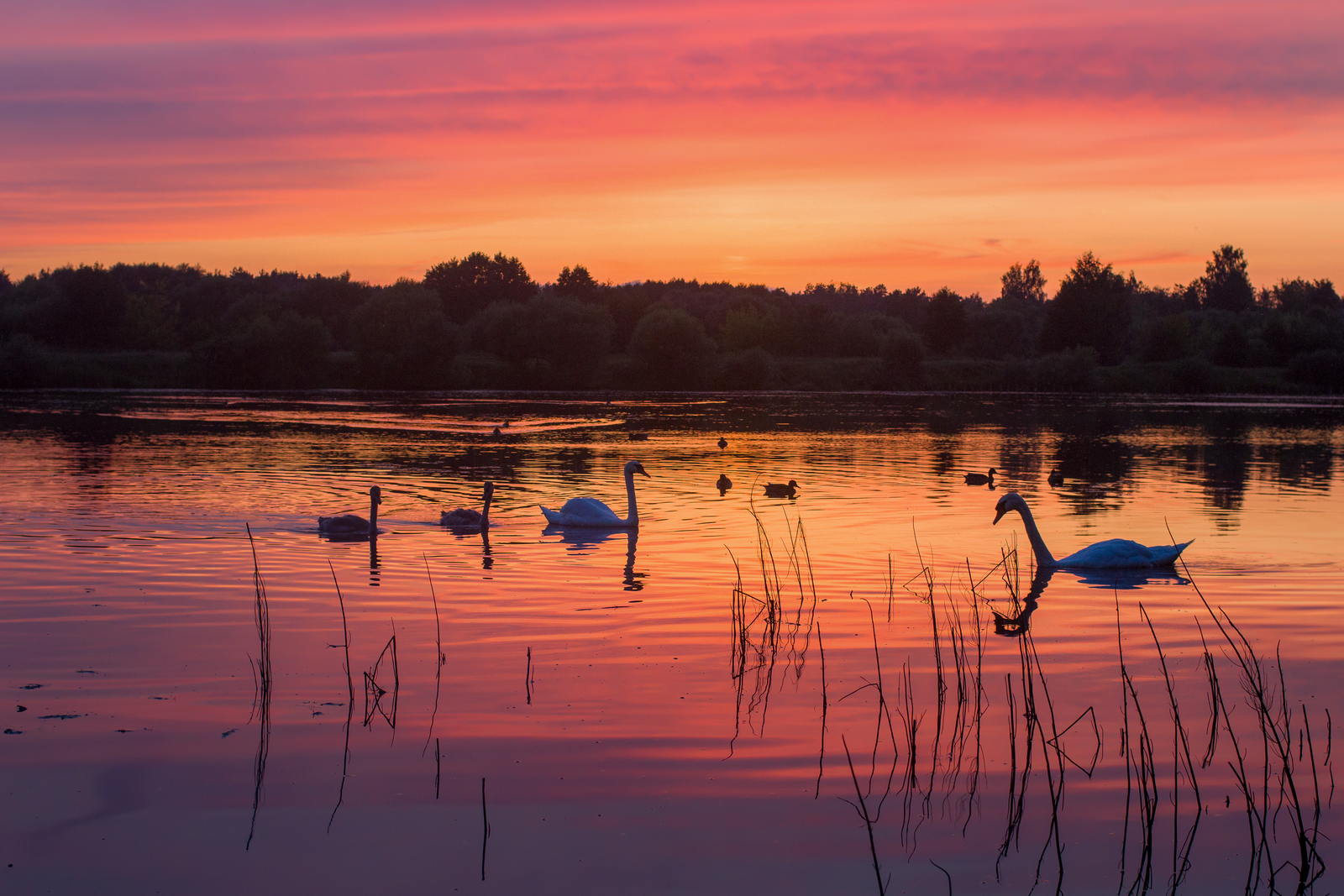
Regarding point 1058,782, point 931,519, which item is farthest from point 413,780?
point 931,519

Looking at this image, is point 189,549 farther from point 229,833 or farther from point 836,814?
point 836,814

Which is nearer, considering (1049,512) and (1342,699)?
(1342,699)

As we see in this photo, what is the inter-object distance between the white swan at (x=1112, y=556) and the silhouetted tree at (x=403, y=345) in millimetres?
83641

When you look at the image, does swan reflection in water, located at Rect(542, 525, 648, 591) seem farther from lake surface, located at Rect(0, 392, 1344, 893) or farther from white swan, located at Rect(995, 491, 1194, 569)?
white swan, located at Rect(995, 491, 1194, 569)

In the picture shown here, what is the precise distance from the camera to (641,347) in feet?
329

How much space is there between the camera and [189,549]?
1602cm

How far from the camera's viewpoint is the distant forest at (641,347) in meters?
92.1

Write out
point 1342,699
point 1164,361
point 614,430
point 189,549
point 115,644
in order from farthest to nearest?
1. point 1164,361
2. point 614,430
3. point 189,549
4. point 115,644
5. point 1342,699

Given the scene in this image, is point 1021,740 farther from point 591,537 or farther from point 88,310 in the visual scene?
point 88,310

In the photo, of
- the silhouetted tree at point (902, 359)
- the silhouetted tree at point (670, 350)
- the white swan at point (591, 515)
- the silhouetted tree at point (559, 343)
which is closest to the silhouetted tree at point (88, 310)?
the silhouetted tree at point (559, 343)

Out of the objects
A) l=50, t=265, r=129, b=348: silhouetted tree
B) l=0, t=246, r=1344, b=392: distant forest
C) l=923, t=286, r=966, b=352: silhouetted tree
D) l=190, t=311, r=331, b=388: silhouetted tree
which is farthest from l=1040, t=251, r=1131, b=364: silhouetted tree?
l=50, t=265, r=129, b=348: silhouetted tree

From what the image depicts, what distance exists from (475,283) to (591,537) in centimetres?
12236

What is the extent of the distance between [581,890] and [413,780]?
1.74 m

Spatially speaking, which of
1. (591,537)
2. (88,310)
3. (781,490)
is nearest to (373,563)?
(591,537)
